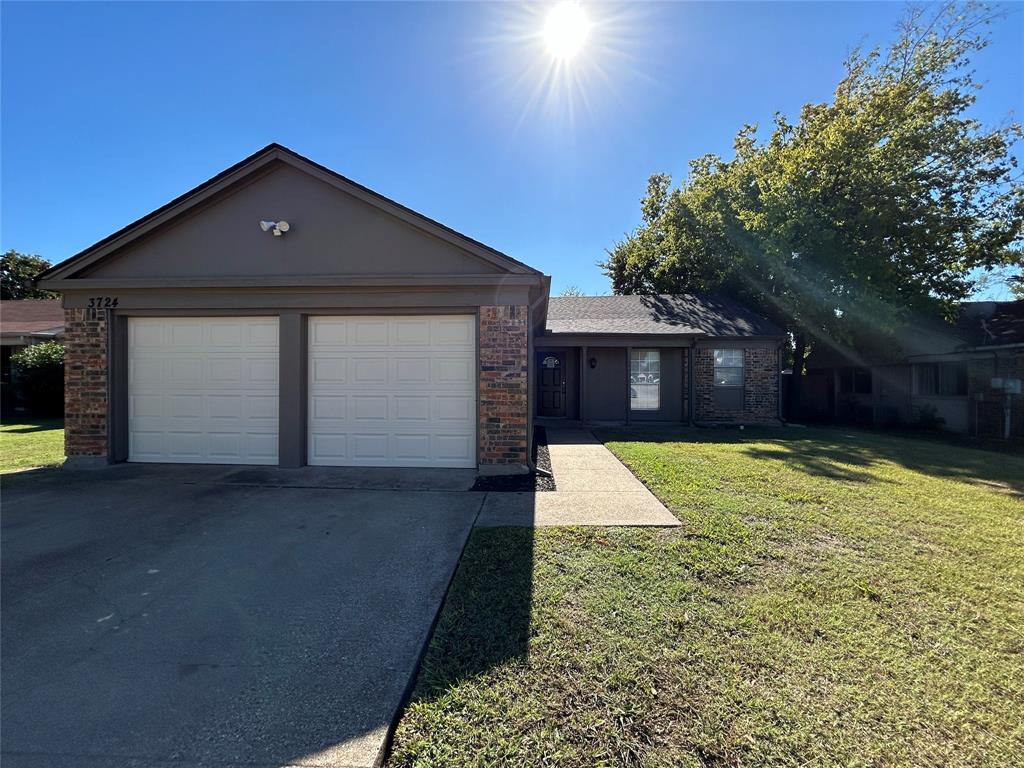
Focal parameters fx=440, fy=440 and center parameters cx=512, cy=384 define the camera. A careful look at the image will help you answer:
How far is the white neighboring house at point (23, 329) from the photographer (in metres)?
14.3

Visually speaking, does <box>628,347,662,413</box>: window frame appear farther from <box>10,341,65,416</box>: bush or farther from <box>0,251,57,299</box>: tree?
<box>0,251,57,299</box>: tree

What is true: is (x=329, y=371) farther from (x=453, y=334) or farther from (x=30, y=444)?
(x=30, y=444)

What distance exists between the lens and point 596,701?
2.20m

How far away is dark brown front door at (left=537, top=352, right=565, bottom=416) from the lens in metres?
13.9

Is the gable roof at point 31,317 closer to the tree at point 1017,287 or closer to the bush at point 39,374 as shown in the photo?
the bush at point 39,374

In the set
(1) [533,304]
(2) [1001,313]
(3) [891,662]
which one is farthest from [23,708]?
(2) [1001,313]

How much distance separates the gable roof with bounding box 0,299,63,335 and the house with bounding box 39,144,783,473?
10.3 metres

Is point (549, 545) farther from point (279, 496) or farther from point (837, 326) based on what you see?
point (837, 326)

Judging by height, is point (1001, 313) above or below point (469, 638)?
above

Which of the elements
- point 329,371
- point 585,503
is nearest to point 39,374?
point 329,371

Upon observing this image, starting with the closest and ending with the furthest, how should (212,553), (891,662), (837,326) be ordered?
(891,662) → (212,553) → (837,326)

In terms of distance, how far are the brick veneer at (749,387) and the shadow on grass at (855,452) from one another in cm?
98

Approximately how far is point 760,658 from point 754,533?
211 cm

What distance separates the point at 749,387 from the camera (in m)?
13.5
